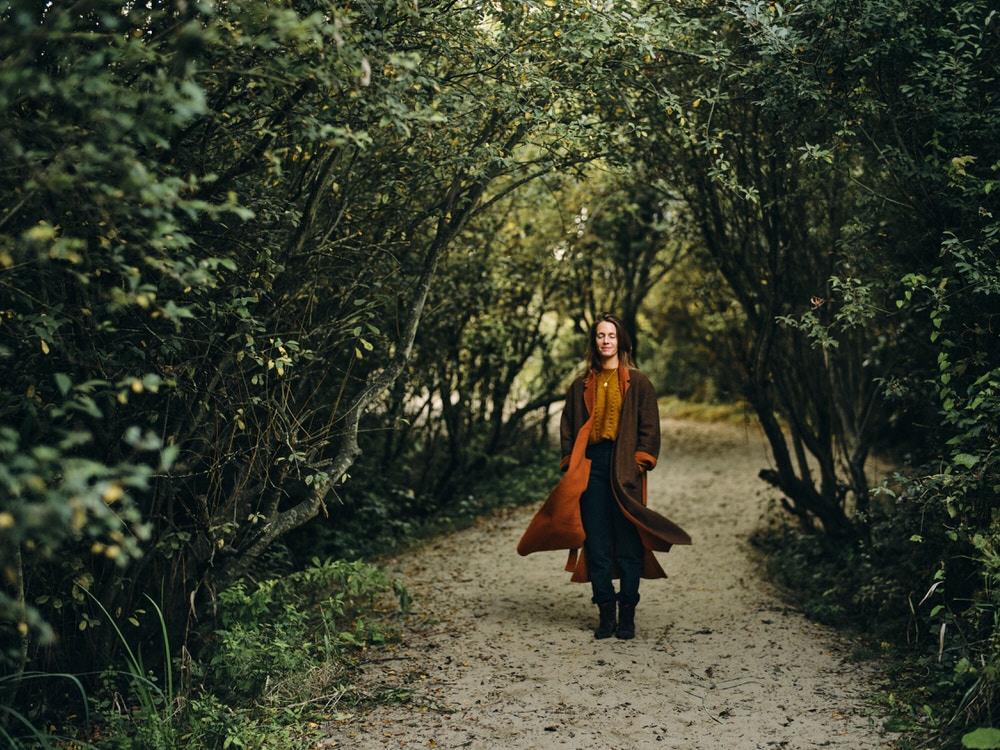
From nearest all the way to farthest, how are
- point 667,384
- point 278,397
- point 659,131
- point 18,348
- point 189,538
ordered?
point 18,348, point 189,538, point 278,397, point 659,131, point 667,384

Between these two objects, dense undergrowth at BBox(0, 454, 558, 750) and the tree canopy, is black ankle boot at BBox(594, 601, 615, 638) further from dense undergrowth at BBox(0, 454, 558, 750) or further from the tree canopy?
the tree canopy

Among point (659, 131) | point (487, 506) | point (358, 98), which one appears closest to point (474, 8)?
point (358, 98)

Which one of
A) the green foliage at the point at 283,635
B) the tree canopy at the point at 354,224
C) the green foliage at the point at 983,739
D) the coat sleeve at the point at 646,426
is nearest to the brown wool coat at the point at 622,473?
the coat sleeve at the point at 646,426

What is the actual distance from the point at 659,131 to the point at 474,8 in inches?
87.4

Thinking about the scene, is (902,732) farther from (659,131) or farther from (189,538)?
(659,131)

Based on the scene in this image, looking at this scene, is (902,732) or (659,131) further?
(659,131)

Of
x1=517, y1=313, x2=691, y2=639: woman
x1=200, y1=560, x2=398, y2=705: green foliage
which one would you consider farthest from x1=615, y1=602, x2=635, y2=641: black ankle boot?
x1=200, y1=560, x2=398, y2=705: green foliage

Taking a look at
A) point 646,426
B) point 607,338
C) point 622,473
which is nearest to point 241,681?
→ point 622,473

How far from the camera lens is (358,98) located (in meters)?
3.40

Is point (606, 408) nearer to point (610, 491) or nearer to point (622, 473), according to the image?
point (622, 473)

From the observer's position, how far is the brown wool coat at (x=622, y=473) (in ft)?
16.6

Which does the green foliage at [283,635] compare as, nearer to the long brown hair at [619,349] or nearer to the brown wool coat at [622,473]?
the brown wool coat at [622,473]

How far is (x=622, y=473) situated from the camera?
509 cm

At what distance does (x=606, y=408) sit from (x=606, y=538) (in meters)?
0.85
